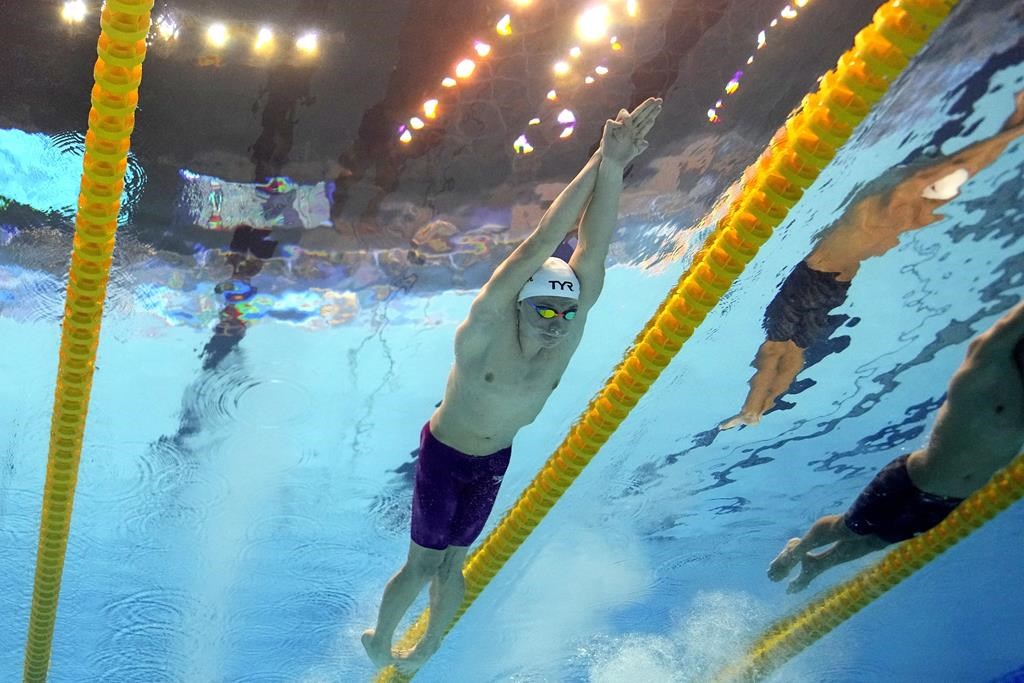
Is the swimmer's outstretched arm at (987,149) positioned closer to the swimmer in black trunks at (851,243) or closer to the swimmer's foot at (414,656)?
the swimmer in black trunks at (851,243)

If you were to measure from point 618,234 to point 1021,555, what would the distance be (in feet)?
32.1

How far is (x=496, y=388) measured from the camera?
13.6 ft

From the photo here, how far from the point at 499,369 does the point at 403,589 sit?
1.47 meters

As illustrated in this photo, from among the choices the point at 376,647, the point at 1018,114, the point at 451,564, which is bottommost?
Result: the point at 376,647

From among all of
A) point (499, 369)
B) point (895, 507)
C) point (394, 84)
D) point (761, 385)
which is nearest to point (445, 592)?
point (499, 369)

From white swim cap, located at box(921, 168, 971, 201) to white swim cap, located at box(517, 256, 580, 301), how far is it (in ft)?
9.23

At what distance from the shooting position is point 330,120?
4.17 meters

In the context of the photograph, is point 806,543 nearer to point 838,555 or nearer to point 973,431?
point 838,555

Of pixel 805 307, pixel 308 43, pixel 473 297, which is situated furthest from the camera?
pixel 805 307

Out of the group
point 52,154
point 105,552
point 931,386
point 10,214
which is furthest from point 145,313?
point 931,386

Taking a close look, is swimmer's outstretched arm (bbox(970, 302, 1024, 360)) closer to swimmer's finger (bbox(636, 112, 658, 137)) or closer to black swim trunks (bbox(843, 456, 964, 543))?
black swim trunks (bbox(843, 456, 964, 543))

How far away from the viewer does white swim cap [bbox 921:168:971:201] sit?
5039 mm

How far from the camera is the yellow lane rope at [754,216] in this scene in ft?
9.41

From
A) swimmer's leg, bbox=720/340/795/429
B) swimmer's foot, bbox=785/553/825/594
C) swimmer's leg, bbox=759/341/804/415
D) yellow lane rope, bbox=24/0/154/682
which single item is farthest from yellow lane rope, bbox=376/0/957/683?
yellow lane rope, bbox=24/0/154/682
